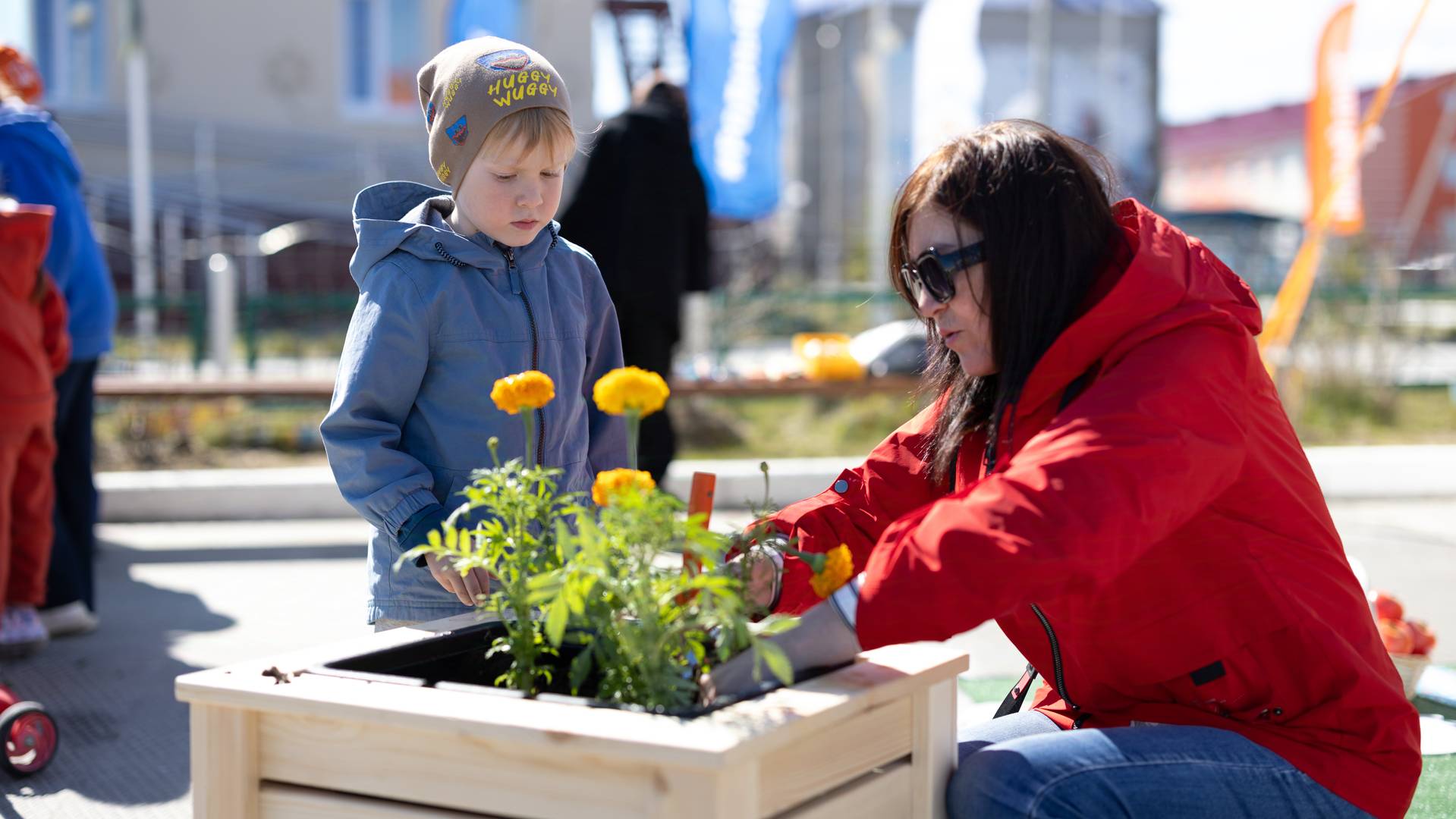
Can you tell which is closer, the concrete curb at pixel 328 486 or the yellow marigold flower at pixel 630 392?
the yellow marigold flower at pixel 630 392

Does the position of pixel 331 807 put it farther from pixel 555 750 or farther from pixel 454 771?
pixel 555 750

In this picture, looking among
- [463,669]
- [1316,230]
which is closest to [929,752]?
[463,669]

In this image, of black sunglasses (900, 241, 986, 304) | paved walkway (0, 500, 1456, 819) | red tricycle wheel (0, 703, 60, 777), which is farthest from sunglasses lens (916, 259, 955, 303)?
red tricycle wheel (0, 703, 60, 777)

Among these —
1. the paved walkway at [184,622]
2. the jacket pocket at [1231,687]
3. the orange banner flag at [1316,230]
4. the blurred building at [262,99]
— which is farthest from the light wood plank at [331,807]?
the blurred building at [262,99]

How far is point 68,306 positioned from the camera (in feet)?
16.2

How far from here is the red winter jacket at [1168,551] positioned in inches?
67.0

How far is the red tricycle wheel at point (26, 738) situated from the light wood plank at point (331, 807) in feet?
6.63

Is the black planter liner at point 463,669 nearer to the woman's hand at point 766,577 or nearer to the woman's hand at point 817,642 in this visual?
the woman's hand at point 817,642

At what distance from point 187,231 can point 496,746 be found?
60.3 feet

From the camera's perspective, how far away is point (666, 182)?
20.0 ft

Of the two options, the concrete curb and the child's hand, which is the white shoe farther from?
the child's hand

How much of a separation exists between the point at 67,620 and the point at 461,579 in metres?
3.36

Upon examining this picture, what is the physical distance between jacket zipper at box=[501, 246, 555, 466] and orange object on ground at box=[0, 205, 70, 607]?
232 centimetres

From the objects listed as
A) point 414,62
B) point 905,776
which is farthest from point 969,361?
point 414,62
